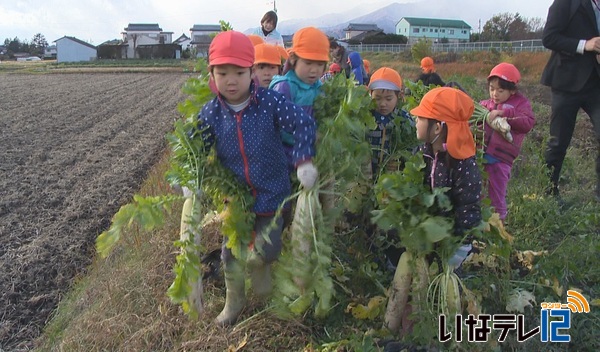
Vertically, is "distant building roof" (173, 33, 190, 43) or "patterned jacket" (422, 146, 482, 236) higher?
"distant building roof" (173, 33, 190, 43)

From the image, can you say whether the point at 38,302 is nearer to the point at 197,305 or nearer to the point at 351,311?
the point at 197,305

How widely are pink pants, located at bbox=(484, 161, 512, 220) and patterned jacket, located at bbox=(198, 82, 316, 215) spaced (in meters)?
1.87

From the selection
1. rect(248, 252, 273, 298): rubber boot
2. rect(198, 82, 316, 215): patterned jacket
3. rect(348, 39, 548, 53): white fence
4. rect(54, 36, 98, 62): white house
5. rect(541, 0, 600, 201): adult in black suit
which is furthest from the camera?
rect(54, 36, 98, 62): white house

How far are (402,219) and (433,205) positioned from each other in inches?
8.1

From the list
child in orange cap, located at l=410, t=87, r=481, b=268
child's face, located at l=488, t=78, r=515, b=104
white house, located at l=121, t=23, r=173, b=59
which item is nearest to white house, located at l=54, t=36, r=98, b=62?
white house, located at l=121, t=23, r=173, b=59

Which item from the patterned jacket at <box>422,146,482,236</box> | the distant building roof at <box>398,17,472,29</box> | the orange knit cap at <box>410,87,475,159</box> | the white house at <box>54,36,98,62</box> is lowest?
the patterned jacket at <box>422,146,482,236</box>

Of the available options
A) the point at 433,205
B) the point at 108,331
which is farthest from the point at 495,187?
the point at 108,331

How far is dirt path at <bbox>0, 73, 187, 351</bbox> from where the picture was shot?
436 cm

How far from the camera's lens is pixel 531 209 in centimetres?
452

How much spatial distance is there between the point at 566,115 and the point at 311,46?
282cm

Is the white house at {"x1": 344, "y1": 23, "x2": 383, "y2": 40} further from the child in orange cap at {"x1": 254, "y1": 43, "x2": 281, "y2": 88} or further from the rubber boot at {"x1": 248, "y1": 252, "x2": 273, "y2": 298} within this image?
the rubber boot at {"x1": 248, "y1": 252, "x2": 273, "y2": 298}

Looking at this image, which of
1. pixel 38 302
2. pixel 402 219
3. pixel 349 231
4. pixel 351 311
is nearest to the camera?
pixel 402 219

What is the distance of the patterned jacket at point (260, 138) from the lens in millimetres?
2896

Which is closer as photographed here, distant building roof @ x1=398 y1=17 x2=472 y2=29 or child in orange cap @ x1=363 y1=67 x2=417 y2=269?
child in orange cap @ x1=363 y1=67 x2=417 y2=269
